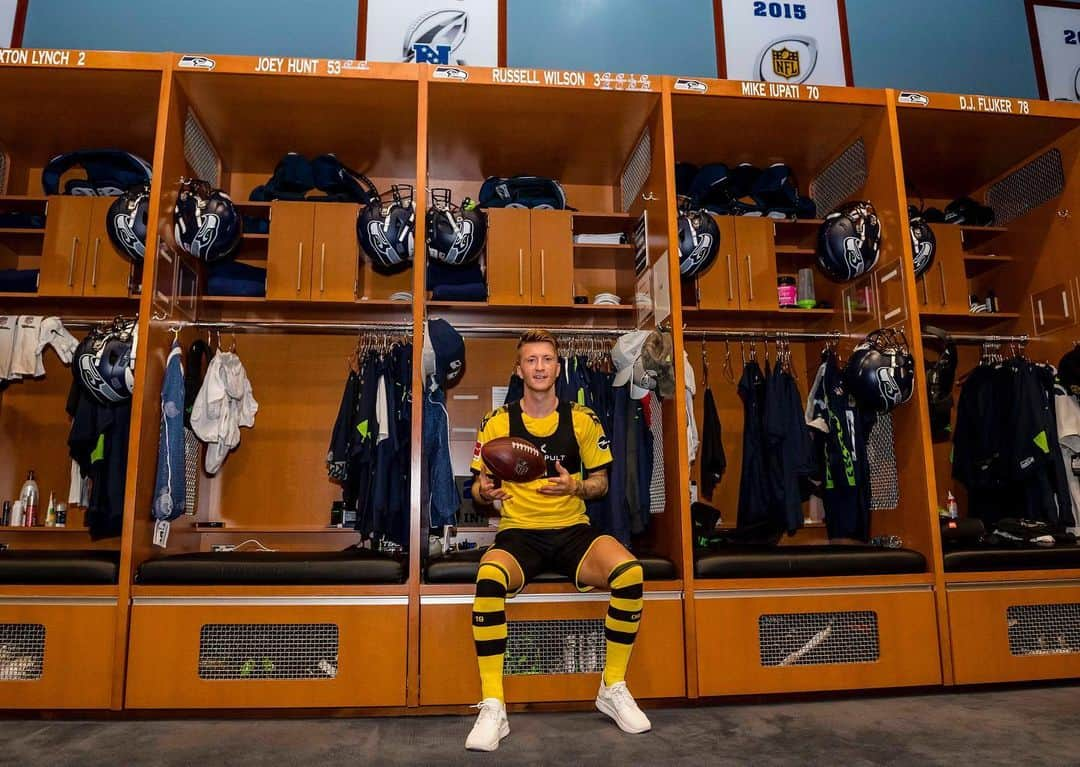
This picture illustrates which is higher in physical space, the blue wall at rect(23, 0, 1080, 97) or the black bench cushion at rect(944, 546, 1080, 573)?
the blue wall at rect(23, 0, 1080, 97)

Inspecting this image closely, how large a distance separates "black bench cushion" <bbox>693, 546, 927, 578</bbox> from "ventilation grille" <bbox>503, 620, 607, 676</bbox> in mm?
496

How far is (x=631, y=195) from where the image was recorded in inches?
158

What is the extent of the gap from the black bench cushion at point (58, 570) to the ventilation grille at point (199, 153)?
1823 mm

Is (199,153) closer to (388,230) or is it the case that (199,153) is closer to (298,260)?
(298,260)

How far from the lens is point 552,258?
12.3 ft

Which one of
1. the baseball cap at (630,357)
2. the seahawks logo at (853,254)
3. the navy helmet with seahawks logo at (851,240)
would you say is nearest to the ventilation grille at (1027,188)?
the navy helmet with seahawks logo at (851,240)

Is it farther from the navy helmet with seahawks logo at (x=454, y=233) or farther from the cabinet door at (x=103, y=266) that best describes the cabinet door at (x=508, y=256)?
the cabinet door at (x=103, y=266)

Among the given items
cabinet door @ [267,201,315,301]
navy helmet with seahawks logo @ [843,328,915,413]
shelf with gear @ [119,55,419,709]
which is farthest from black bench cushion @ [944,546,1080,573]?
cabinet door @ [267,201,315,301]

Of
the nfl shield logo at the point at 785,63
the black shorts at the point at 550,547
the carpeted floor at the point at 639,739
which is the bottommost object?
the carpeted floor at the point at 639,739

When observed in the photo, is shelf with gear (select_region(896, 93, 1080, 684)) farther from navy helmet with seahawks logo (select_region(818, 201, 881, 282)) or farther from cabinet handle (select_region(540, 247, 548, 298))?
cabinet handle (select_region(540, 247, 548, 298))

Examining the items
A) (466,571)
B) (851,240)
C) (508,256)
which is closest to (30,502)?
(466,571)

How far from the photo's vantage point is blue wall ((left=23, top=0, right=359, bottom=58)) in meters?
4.38

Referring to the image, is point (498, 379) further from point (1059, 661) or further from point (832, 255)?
point (1059, 661)

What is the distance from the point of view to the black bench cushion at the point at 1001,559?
306 centimetres
